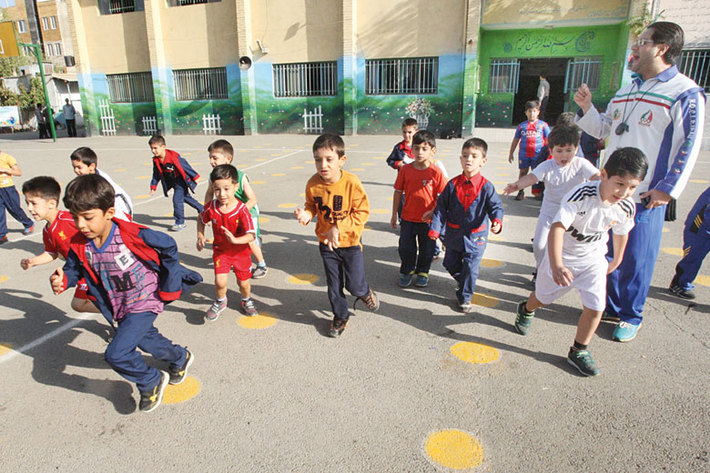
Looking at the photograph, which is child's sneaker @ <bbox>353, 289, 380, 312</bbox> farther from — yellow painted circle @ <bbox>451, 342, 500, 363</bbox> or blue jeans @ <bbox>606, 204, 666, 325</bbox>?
blue jeans @ <bbox>606, 204, 666, 325</bbox>

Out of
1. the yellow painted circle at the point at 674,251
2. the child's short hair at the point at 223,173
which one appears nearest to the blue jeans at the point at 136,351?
the child's short hair at the point at 223,173

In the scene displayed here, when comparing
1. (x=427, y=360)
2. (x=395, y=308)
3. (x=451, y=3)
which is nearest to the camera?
(x=427, y=360)

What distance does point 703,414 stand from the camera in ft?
7.90

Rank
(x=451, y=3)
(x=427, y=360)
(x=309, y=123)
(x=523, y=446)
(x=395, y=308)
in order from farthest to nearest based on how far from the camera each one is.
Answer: (x=309, y=123), (x=451, y=3), (x=395, y=308), (x=427, y=360), (x=523, y=446)

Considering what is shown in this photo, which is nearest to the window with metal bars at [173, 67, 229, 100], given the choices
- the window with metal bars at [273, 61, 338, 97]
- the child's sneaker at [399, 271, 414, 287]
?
the window with metal bars at [273, 61, 338, 97]

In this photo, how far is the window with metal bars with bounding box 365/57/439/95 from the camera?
61.2ft

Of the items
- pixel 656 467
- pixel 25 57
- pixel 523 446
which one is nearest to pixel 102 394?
pixel 523 446

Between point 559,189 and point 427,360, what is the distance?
1.98 metres

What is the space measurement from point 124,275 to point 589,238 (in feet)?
9.15

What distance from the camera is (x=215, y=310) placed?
3.61 m

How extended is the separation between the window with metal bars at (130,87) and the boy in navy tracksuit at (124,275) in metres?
22.9

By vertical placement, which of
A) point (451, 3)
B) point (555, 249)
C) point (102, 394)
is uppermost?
point (451, 3)

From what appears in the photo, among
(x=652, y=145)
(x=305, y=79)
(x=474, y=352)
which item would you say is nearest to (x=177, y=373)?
(x=474, y=352)

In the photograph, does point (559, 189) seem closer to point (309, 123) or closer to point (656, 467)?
point (656, 467)
